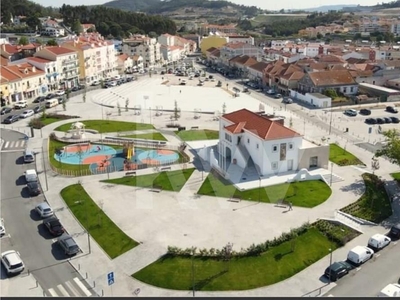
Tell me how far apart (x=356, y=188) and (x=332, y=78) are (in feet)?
101

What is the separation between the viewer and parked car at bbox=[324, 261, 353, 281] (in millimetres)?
17281

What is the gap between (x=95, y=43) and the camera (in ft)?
228

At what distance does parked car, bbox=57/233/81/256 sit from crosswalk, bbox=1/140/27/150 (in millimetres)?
16704

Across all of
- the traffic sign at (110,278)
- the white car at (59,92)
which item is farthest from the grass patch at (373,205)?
the white car at (59,92)

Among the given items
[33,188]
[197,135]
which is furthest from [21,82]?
[33,188]

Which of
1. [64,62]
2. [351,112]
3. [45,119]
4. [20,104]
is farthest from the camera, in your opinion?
[64,62]

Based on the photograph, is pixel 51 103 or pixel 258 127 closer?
pixel 258 127

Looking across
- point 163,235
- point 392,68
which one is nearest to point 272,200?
point 163,235

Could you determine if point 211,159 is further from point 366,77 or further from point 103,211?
point 366,77

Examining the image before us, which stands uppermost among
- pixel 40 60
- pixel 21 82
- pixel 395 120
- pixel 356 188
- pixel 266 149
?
pixel 40 60

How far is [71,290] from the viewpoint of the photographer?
16875 mm

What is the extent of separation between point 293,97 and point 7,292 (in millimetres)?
44014

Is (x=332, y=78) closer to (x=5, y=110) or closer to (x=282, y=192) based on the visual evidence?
(x=282, y=192)

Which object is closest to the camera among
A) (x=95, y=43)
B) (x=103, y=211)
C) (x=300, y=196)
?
(x=103, y=211)
